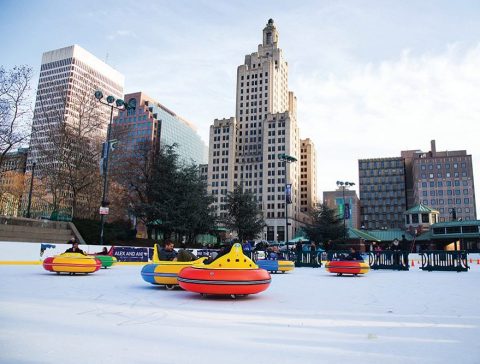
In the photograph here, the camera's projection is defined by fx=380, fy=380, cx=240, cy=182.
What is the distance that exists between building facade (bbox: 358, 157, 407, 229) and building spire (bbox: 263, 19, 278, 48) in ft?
189

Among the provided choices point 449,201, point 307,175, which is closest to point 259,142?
point 307,175

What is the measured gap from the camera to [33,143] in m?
41.1

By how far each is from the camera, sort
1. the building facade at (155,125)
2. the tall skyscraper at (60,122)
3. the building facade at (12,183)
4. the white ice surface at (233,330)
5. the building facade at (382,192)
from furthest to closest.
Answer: the building facade at (382,192)
the building facade at (155,125)
the tall skyscraper at (60,122)
the building facade at (12,183)
the white ice surface at (233,330)

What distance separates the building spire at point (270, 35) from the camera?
5344 inches

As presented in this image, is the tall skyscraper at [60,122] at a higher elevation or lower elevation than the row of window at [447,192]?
lower

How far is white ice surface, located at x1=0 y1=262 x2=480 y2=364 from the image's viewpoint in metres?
4.14

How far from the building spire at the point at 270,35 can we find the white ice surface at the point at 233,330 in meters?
137

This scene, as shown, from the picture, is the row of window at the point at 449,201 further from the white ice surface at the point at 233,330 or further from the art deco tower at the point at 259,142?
the white ice surface at the point at 233,330

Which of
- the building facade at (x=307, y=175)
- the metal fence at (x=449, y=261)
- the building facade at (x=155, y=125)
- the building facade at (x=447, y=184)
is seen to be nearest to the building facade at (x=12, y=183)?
the metal fence at (x=449, y=261)

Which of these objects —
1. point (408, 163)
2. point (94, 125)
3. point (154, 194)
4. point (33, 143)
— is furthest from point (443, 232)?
point (408, 163)

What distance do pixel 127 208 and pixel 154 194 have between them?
14.0 feet

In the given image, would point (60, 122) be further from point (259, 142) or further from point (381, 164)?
point (381, 164)

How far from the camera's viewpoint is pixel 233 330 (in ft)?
18.0

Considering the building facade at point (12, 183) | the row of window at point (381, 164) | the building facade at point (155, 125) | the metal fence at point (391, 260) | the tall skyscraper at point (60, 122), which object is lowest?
the metal fence at point (391, 260)
